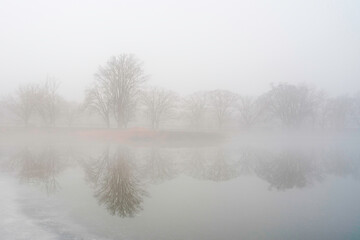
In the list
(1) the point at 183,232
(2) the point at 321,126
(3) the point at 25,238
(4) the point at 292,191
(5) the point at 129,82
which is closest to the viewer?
(3) the point at 25,238

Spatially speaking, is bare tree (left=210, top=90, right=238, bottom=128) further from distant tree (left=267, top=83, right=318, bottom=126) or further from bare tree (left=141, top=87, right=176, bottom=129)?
bare tree (left=141, top=87, right=176, bottom=129)

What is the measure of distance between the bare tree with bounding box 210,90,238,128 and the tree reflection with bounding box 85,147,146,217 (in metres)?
62.1

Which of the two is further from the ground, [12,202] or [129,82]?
[129,82]

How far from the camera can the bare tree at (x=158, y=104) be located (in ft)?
237

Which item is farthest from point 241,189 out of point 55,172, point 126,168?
point 55,172

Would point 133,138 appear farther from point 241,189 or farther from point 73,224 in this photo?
point 73,224

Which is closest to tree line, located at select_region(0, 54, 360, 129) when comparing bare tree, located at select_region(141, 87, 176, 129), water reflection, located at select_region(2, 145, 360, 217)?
bare tree, located at select_region(141, 87, 176, 129)

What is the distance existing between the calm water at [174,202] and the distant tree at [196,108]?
60.2 meters

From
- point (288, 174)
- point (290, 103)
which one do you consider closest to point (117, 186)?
point (288, 174)


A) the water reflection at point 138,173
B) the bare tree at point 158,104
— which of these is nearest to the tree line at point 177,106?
the bare tree at point 158,104

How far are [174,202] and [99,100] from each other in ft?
158

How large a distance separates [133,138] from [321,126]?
70792mm

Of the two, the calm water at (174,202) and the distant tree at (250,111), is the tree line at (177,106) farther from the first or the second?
the calm water at (174,202)

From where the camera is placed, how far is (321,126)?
300ft
